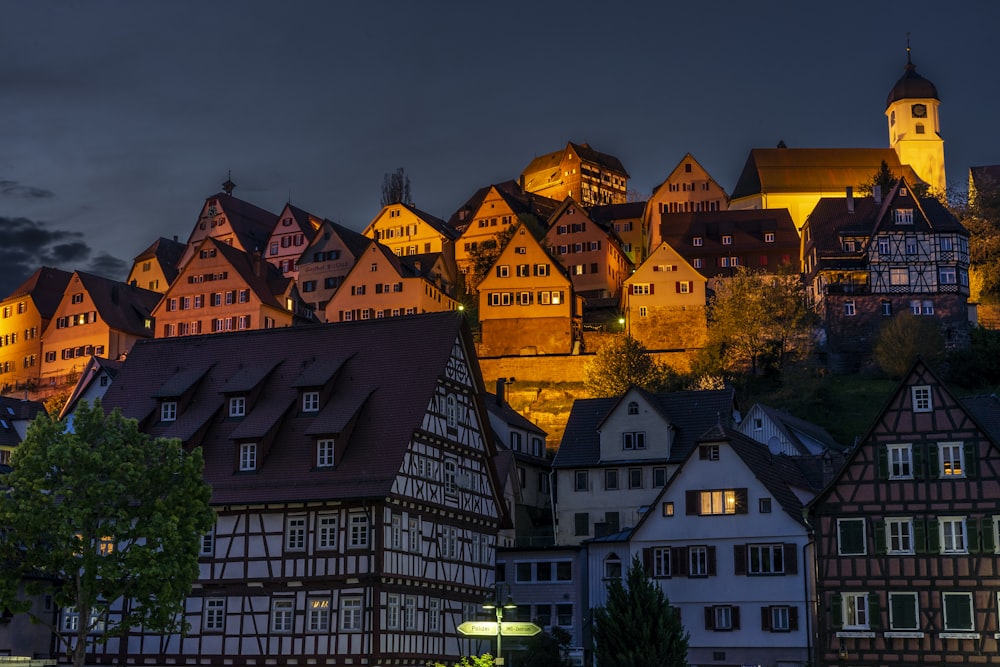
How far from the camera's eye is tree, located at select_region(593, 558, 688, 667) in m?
49.0

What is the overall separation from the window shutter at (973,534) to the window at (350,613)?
21965mm

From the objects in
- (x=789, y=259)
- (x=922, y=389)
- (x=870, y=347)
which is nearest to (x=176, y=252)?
(x=789, y=259)

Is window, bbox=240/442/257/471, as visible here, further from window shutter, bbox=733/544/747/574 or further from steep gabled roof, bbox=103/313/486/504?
window shutter, bbox=733/544/747/574

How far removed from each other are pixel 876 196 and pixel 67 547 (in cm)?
8329

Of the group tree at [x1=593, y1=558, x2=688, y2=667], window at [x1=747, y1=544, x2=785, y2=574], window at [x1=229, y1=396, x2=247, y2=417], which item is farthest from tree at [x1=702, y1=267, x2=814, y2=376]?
window at [x1=229, y1=396, x2=247, y2=417]

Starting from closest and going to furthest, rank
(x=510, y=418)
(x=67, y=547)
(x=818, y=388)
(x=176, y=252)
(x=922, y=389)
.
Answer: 1. (x=67, y=547)
2. (x=922, y=389)
3. (x=510, y=418)
4. (x=818, y=388)
5. (x=176, y=252)

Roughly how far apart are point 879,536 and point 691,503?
737 cm

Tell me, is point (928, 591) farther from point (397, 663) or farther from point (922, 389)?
point (397, 663)

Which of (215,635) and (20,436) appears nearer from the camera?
(215,635)

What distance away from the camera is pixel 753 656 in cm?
5350

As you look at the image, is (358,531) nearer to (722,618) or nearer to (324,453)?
(324,453)

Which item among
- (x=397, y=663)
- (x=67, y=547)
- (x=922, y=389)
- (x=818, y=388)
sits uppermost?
(x=818, y=388)

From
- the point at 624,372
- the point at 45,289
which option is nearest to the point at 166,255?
the point at 45,289

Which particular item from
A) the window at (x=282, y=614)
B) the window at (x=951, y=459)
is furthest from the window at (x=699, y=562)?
the window at (x=282, y=614)
